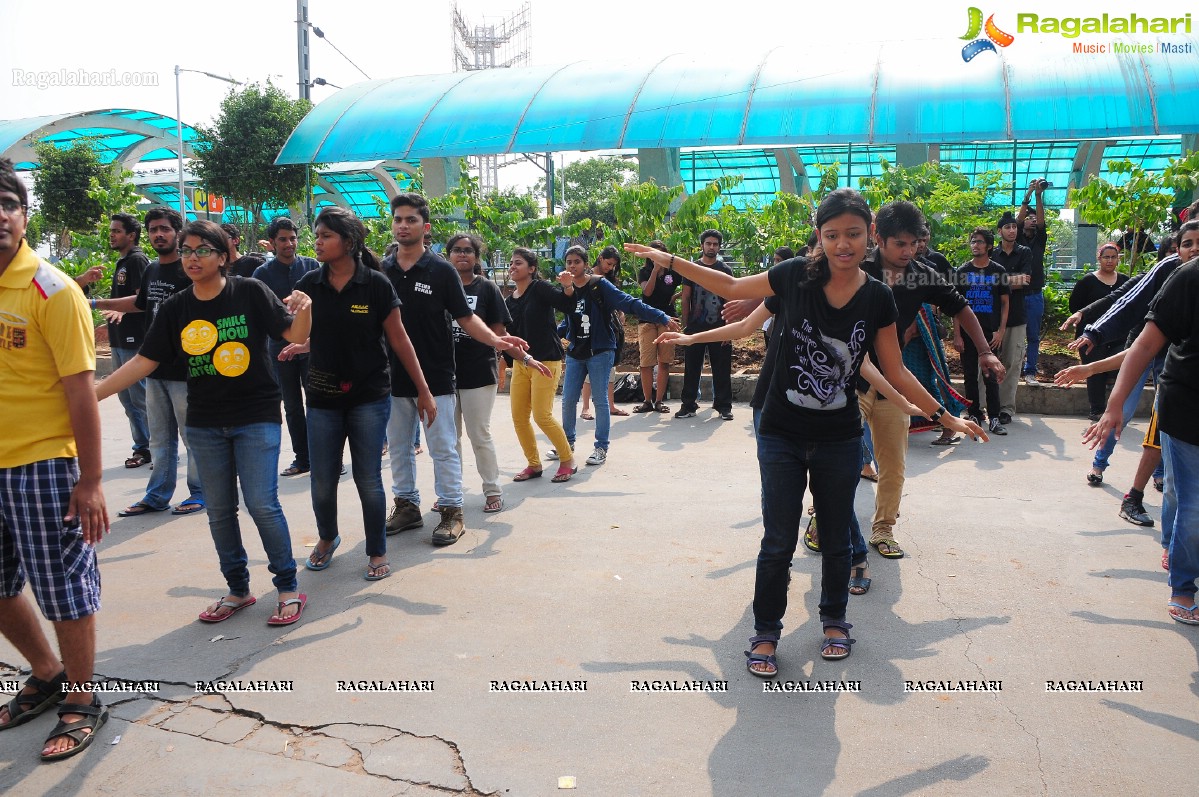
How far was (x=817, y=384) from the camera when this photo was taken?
3.58 meters

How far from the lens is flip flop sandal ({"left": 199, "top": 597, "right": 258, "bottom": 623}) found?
4.28 m

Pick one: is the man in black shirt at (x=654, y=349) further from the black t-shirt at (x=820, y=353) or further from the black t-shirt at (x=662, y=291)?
the black t-shirt at (x=820, y=353)

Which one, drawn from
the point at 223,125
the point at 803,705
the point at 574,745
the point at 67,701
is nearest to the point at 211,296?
the point at 67,701

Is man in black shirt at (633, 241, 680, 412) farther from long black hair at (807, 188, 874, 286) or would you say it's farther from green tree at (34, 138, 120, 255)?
green tree at (34, 138, 120, 255)

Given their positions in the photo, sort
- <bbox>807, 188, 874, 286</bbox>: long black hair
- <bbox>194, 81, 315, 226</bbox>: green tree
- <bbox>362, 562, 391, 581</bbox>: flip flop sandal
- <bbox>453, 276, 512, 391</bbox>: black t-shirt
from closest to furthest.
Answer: <bbox>807, 188, 874, 286</bbox>: long black hair < <bbox>362, 562, 391, 581</bbox>: flip flop sandal < <bbox>453, 276, 512, 391</bbox>: black t-shirt < <bbox>194, 81, 315, 226</bbox>: green tree

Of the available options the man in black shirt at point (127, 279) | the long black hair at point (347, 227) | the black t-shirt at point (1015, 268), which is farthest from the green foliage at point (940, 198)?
the man in black shirt at point (127, 279)

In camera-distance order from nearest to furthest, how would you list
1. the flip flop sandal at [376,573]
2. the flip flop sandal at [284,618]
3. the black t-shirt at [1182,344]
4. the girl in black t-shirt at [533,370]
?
the black t-shirt at [1182,344] < the flip flop sandal at [284,618] < the flip flop sandal at [376,573] < the girl in black t-shirt at [533,370]

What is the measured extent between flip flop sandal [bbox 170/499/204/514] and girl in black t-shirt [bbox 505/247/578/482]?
7.63ft

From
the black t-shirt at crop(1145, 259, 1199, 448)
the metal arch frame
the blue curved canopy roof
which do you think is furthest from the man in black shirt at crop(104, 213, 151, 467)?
the metal arch frame

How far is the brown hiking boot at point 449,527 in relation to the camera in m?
5.48

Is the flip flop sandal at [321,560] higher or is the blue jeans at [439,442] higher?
the blue jeans at [439,442]

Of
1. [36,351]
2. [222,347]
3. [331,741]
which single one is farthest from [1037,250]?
[36,351]

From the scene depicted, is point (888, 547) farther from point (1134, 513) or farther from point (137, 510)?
point (137, 510)

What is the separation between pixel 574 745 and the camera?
3.16m
